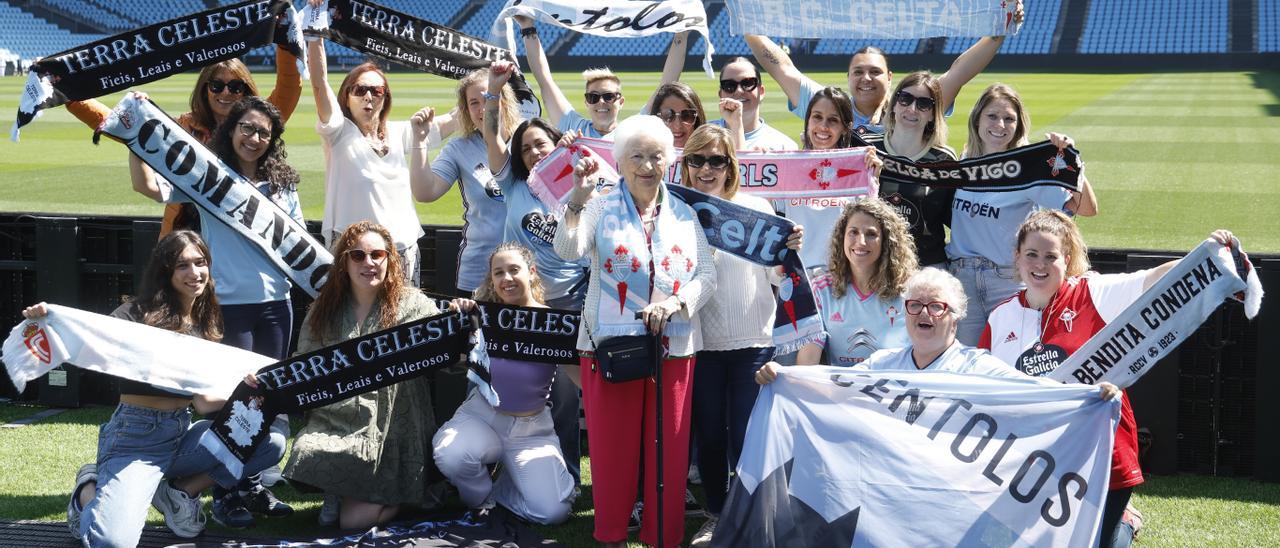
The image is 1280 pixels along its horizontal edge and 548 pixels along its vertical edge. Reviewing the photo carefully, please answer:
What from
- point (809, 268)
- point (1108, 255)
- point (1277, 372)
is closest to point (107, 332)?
point (809, 268)

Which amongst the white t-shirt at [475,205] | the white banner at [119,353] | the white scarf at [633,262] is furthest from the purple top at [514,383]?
the white banner at [119,353]

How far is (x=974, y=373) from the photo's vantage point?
14.8ft

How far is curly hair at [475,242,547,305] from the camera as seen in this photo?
5699 millimetres

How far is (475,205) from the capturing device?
20.4ft

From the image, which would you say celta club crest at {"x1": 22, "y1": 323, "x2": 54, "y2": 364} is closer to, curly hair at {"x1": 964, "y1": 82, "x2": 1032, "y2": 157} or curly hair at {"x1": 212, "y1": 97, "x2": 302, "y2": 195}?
curly hair at {"x1": 212, "y1": 97, "x2": 302, "y2": 195}

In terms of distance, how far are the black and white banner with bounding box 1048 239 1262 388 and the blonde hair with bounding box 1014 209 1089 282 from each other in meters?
0.31

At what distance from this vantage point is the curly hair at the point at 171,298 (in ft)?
17.2

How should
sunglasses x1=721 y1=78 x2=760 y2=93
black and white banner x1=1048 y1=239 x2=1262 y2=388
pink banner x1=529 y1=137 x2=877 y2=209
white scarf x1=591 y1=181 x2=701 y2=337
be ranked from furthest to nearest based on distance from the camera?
sunglasses x1=721 y1=78 x2=760 y2=93 → pink banner x1=529 y1=137 x2=877 y2=209 → white scarf x1=591 y1=181 x2=701 y2=337 → black and white banner x1=1048 y1=239 x2=1262 y2=388

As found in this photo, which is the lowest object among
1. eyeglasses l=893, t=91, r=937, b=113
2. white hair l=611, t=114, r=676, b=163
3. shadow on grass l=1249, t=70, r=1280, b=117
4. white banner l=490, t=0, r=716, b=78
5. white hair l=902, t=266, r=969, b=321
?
white hair l=902, t=266, r=969, b=321

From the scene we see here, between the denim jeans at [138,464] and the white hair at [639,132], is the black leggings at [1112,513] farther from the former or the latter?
the denim jeans at [138,464]

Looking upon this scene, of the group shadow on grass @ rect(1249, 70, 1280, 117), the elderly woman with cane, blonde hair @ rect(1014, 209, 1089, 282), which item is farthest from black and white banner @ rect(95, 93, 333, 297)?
shadow on grass @ rect(1249, 70, 1280, 117)

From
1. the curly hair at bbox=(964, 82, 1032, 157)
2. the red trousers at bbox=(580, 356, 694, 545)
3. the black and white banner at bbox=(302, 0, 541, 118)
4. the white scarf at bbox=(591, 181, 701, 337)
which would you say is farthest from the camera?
the black and white banner at bbox=(302, 0, 541, 118)

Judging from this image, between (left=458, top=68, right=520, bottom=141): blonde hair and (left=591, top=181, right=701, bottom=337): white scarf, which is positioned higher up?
(left=458, top=68, right=520, bottom=141): blonde hair

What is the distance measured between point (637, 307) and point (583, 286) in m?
1.31
